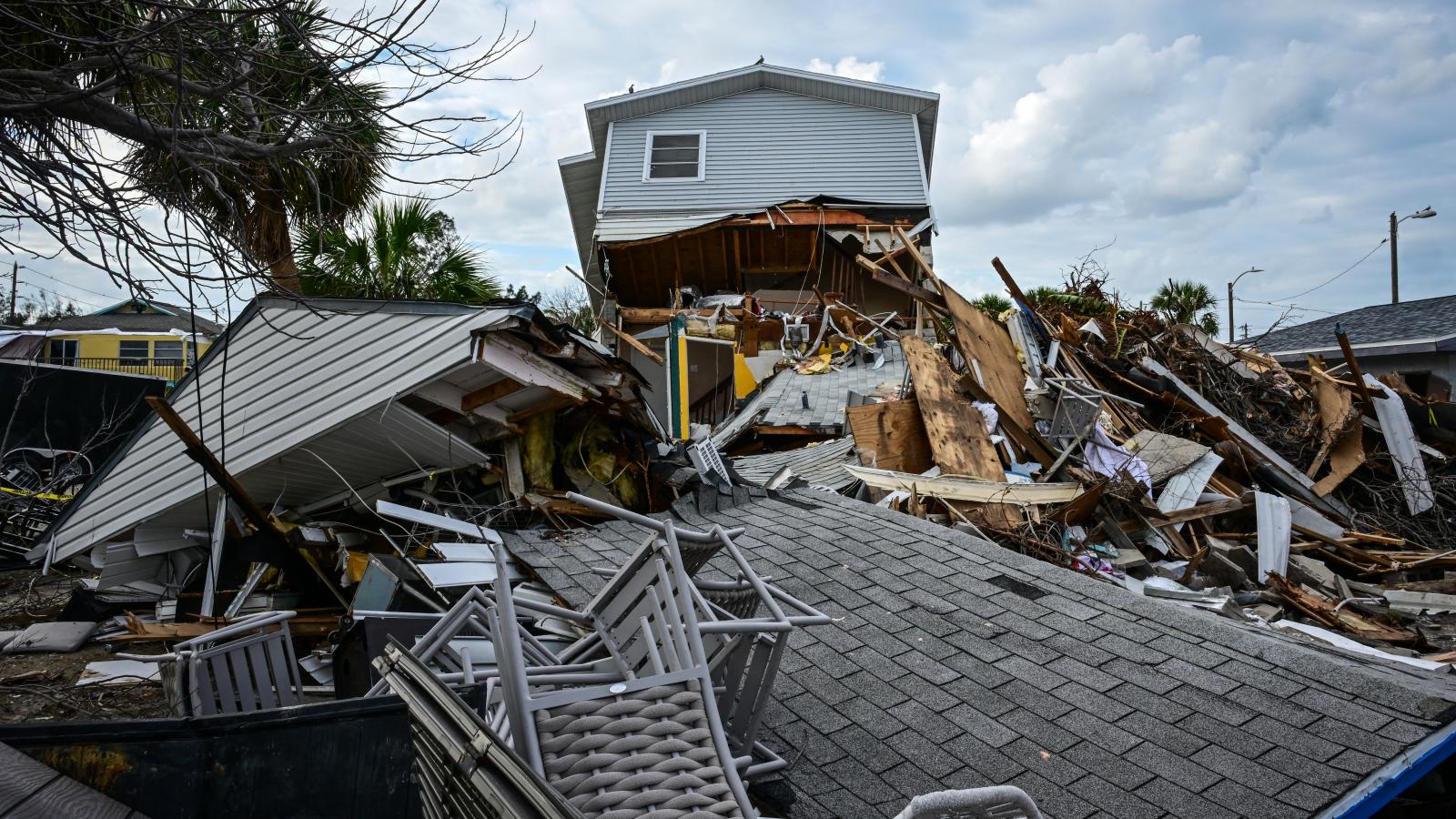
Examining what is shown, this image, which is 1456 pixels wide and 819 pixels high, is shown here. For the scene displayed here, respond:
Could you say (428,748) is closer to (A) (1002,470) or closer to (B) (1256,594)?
(B) (1256,594)

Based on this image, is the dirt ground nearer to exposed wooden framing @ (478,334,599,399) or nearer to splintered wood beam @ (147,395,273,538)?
splintered wood beam @ (147,395,273,538)

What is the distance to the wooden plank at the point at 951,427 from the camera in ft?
24.8

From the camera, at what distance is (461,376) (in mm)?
5438

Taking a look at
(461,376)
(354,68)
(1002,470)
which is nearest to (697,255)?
(1002,470)

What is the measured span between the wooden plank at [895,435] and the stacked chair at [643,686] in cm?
493

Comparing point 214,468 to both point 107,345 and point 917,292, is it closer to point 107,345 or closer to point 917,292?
point 917,292

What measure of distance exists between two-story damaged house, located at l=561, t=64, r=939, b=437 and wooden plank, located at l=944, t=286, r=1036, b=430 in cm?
714

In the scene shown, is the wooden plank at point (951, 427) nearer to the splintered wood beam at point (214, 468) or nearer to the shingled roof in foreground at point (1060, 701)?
the shingled roof in foreground at point (1060, 701)

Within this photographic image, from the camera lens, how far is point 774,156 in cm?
1917

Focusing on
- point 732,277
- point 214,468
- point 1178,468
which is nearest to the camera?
point 214,468

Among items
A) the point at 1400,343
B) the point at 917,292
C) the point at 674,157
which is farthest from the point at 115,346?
the point at 1400,343

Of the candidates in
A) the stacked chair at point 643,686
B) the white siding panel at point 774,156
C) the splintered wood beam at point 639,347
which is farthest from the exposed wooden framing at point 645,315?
the stacked chair at point 643,686

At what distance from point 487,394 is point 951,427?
447 cm

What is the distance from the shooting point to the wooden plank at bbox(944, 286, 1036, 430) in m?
8.47
